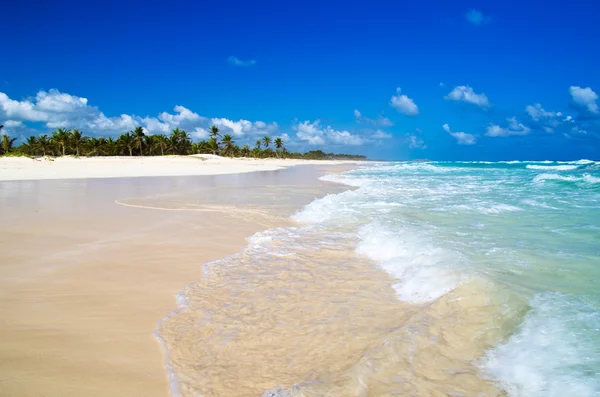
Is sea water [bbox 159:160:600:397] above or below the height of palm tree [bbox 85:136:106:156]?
below

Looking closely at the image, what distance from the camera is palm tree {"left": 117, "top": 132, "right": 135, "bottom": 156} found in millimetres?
76750

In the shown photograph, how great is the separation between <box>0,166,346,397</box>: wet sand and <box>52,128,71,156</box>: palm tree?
67586 mm

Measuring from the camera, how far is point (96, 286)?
463 cm

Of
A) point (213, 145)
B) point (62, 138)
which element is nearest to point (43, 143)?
point (62, 138)

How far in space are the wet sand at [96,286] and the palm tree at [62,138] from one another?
6759cm

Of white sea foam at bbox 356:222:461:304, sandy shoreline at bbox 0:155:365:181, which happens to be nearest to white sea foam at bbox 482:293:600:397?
white sea foam at bbox 356:222:461:304

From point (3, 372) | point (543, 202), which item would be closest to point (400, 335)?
point (3, 372)

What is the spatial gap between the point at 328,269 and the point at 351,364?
251 centimetres

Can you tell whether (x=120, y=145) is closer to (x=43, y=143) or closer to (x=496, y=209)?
(x=43, y=143)

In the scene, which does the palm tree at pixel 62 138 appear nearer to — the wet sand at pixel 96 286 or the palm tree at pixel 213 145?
the palm tree at pixel 213 145

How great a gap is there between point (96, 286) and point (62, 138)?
250ft

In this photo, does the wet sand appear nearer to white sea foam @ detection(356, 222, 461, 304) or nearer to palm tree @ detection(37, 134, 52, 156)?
white sea foam @ detection(356, 222, 461, 304)

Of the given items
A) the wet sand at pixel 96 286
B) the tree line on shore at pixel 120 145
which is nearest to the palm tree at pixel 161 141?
the tree line on shore at pixel 120 145

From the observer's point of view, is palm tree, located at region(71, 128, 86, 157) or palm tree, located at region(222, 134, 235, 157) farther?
palm tree, located at region(222, 134, 235, 157)
